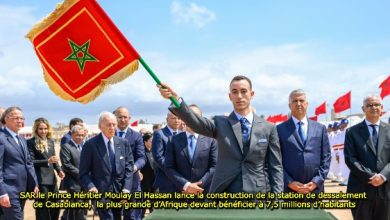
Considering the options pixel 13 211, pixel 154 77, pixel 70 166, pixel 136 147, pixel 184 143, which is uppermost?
pixel 154 77

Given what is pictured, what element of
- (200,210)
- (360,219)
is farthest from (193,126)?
(360,219)

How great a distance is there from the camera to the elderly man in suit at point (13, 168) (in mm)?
6957

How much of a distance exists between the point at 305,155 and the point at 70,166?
173 inches

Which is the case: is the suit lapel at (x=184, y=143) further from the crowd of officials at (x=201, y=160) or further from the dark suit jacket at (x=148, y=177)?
the dark suit jacket at (x=148, y=177)

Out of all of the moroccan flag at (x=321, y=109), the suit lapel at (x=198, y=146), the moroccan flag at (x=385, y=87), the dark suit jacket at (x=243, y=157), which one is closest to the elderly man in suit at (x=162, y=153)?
the suit lapel at (x=198, y=146)

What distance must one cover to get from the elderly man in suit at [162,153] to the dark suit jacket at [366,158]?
2717 mm

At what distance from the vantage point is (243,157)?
473 centimetres

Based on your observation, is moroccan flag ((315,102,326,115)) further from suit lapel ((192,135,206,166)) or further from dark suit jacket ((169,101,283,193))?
dark suit jacket ((169,101,283,193))

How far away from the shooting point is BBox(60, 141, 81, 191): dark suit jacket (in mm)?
8828

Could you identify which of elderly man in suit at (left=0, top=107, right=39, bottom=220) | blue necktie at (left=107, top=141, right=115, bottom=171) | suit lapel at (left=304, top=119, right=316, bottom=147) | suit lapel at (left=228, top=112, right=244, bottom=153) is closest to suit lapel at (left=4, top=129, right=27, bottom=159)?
elderly man in suit at (left=0, top=107, right=39, bottom=220)

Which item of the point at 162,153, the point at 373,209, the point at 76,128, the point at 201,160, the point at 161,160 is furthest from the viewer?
the point at 76,128

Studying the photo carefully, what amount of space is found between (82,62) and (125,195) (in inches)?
90.5

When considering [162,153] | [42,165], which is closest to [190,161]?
[162,153]

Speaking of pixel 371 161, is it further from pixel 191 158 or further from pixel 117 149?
pixel 117 149
